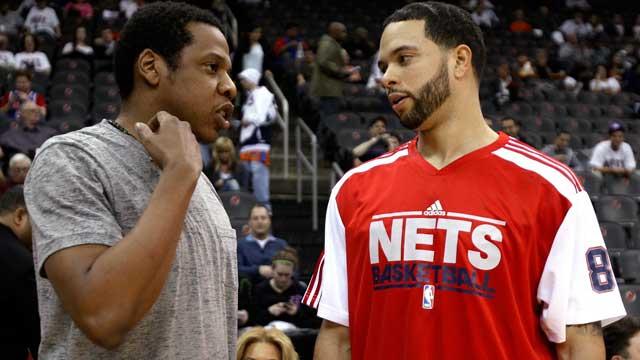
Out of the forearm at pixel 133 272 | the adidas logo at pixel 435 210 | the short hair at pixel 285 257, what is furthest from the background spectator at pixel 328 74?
the forearm at pixel 133 272

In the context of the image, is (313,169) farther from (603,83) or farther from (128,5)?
(603,83)

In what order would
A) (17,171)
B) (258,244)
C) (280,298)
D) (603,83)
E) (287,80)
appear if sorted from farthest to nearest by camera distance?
(603,83)
(287,80)
(17,171)
(258,244)
(280,298)

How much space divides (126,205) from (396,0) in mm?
17126

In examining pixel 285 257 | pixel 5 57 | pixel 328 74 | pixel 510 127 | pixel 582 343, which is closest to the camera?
pixel 582 343

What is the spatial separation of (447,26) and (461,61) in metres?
0.10

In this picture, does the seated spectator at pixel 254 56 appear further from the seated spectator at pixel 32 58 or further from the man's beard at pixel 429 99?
the man's beard at pixel 429 99

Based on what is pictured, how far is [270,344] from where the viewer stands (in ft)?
12.5

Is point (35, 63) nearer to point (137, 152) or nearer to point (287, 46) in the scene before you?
point (287, 46)

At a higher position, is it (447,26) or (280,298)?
(447,26)

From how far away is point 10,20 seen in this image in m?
13.4

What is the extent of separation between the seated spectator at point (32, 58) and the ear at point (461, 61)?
9.80m

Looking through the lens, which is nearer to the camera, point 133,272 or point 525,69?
point 133,272

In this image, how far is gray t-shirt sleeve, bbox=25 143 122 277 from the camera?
1.72m

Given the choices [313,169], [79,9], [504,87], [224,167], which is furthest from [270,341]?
[79,9]
